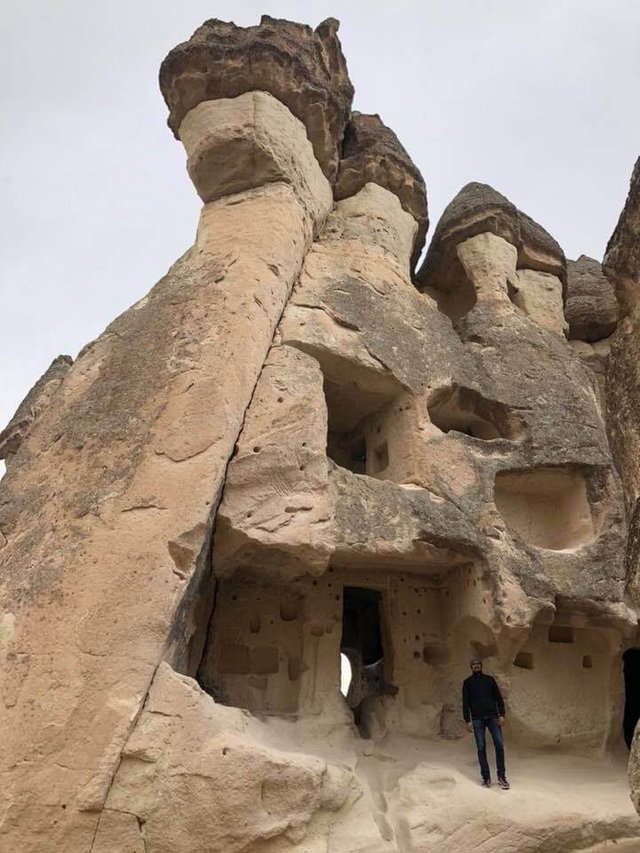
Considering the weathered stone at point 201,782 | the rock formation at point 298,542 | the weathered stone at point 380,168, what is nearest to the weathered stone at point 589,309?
the rock formation at point 298,542

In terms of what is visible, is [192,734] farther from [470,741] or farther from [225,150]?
[225,150]

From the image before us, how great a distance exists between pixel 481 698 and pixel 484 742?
1.15 ft

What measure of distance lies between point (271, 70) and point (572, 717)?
8045mm

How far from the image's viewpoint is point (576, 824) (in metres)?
5.45

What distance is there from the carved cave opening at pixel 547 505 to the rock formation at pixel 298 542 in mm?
29

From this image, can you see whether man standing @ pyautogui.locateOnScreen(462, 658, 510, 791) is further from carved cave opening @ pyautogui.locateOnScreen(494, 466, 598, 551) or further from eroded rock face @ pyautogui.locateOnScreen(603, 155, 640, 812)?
eroded rock face @ pyautogui.locateOnScreen(603, 155, 640, 812)

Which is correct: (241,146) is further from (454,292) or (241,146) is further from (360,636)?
(360,636)

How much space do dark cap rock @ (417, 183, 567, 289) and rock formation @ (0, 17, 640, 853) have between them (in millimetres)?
991

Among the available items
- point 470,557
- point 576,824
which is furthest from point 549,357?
point 576,824

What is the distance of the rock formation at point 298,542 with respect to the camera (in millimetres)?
4492

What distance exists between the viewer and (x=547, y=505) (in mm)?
8062

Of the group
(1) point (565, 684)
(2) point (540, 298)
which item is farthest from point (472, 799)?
(2) point (540, 298)

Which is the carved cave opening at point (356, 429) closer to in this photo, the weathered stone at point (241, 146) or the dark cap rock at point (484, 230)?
the weathered stone at point (241, 146)

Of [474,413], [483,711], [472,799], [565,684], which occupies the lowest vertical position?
[472,799]
